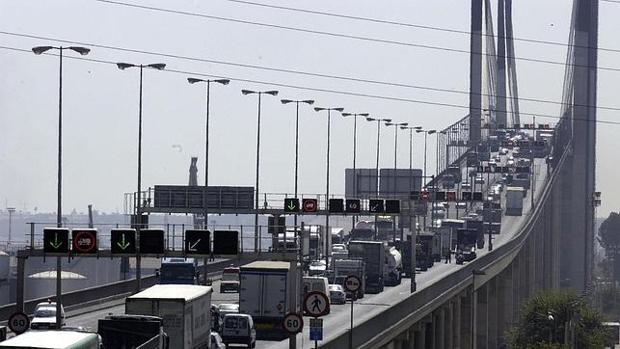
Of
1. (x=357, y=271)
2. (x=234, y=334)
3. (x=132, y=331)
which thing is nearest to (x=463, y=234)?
(x=357, y=271)

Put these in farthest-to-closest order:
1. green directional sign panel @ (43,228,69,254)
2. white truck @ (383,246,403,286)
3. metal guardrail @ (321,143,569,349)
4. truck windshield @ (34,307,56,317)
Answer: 1. white truck @ (383,246,403,286)
2. truck windshield @ (34,307,56,317)
3. metal guardrail @ (321,143,569,349)
4. green directional sign panel @ (43,228,69,254)

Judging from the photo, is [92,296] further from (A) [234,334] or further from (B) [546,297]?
(B) [546,297]

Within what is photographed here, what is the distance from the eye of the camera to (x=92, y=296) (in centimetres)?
9350

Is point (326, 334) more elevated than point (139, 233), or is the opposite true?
point (139, 233)

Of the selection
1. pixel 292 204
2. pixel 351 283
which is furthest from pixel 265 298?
pixel 292 204

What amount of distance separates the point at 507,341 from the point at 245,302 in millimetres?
97293

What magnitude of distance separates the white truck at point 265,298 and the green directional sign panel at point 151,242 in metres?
12.4

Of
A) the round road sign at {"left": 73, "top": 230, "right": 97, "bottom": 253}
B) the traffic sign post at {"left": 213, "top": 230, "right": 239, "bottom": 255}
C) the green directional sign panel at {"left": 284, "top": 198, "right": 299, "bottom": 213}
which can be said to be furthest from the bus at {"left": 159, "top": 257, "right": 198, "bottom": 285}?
the round road sign at {"left": 73, "top": 230, "right": 97, "bottom": 253}

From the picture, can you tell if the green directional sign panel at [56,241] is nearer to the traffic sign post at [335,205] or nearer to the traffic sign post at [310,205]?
the traffic sign post at [310,205]

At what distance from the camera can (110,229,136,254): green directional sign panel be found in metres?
62.5

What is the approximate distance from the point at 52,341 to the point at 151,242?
1199 inches

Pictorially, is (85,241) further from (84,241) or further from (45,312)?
(45,312)

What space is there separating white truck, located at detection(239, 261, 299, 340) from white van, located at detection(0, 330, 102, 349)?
39645 millimetres

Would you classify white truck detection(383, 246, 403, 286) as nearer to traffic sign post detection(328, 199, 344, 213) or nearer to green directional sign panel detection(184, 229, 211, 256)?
traffic sign post detection(328, 199, 344, 213)
